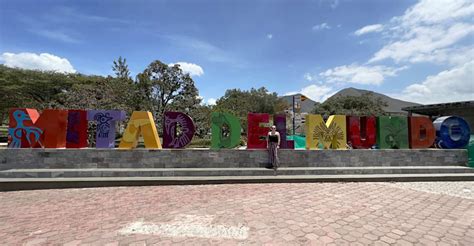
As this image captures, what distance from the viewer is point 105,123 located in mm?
9273

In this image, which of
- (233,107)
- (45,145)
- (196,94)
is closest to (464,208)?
(45,145)

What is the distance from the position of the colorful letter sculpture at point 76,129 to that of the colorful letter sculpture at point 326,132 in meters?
8.21

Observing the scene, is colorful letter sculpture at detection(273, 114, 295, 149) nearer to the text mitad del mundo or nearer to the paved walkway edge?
the text mitad del mundo

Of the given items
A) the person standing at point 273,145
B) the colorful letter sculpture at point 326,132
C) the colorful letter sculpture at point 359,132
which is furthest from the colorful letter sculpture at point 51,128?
the colorful letter sculpture at point 359,132

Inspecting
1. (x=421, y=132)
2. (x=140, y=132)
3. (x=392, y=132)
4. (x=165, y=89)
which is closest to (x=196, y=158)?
(x=140, y=132)

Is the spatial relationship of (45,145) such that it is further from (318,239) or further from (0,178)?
(318,239)

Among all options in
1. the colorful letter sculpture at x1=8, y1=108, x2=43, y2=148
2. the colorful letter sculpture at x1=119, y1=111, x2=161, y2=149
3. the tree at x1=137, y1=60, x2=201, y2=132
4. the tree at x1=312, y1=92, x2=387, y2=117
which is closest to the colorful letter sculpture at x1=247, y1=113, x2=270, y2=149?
the colorful letter sculpture at x1=119, y1=111, x2=161, y2=149

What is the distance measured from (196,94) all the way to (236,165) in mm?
16994

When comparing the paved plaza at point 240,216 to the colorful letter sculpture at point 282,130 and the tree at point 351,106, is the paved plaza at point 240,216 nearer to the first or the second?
the colorful letter sculpture at point 282,130

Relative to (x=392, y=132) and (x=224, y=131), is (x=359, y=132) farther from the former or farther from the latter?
(x=224, y=131)

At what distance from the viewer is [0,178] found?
25.2ft

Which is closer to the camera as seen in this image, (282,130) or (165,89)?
(282,130)

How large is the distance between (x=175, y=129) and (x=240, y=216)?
518 centimetres

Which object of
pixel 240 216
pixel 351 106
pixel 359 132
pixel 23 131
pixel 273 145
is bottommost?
pixel 240 216
